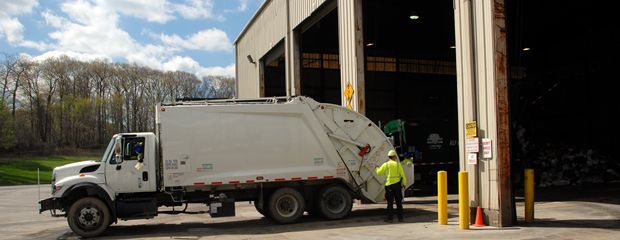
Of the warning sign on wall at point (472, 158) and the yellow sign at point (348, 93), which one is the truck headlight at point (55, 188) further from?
the yellow sign at point (348, 93)

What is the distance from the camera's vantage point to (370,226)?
12.3 m

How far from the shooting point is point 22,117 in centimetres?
8525

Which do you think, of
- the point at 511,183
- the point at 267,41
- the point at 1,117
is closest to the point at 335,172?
the point at 511,183

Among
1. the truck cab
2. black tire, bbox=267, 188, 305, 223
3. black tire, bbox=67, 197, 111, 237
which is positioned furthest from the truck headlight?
black tire, bbox=267, 188, 305, 223

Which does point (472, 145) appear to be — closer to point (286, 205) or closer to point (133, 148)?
point (286, 205)

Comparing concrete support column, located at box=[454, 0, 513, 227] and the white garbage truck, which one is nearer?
concrete support column, located at box=[454, 0, 513, 227]

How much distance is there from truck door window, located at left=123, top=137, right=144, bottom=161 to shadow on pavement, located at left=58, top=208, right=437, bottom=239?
178 cm

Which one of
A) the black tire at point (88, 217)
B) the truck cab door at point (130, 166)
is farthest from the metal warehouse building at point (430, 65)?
the black tire at point (88, 217)

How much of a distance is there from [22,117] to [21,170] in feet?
87.6

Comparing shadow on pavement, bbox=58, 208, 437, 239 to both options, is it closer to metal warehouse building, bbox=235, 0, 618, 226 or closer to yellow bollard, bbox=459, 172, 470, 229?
yellow bollard, bbox=459, 172, 470, 229

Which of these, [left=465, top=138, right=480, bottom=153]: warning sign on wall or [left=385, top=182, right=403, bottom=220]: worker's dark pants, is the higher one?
[left=465, top=138, right=480, bottom=153]: warning sign on wall

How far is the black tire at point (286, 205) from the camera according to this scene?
43.3 feet

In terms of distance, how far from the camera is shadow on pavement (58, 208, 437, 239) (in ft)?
40.6

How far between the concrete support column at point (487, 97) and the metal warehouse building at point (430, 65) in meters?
0.02
